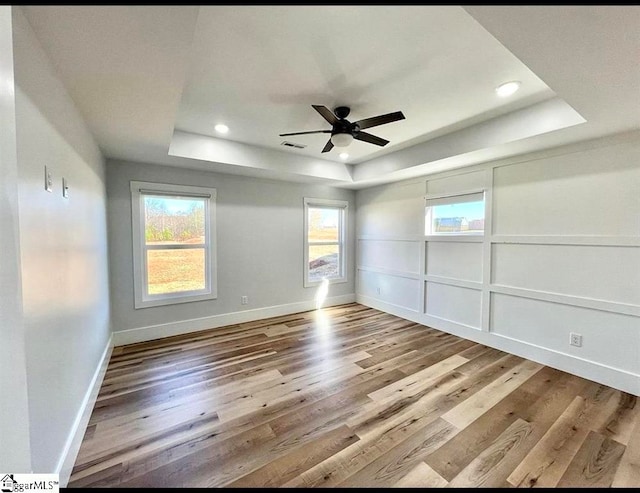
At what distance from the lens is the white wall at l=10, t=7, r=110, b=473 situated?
1.16 m

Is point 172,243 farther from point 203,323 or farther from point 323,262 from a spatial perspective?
point 323,262

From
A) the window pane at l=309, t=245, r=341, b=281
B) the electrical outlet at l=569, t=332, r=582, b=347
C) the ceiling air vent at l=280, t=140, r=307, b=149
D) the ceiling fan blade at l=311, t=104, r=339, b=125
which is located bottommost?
the electrical outlet at l=569, t=332, r=582, b=347

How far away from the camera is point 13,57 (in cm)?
108

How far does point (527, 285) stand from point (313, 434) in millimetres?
2773

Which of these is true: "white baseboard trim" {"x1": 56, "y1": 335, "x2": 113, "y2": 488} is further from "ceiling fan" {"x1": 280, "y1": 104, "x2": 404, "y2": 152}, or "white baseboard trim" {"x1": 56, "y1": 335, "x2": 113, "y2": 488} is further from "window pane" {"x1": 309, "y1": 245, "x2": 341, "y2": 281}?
"window pane" {"x1": 309, "y1": 245, "x2": 341, "y2": 281}

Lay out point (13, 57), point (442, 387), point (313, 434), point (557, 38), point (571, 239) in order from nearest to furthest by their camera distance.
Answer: point (13, 57) < point (557, 38) < point (313, 434) < point (442, 387) < point (571, 239)

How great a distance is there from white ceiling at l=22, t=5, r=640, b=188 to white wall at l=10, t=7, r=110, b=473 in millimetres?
187

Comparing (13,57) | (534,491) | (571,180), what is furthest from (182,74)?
(571,180)

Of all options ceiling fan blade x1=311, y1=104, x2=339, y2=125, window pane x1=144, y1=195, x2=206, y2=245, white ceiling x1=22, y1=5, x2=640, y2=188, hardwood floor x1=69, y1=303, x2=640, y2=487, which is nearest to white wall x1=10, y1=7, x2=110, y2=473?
white ceiling x1=22, y1=5, x2=640, y2=188

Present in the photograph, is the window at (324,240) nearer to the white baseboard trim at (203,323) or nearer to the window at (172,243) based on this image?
the white baseboard trim at (203,323)

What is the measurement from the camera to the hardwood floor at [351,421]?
60.5 inches

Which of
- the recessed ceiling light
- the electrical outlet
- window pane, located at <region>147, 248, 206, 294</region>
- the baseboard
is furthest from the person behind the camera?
window pane, located at <region>147, 248, 206, 294</region>

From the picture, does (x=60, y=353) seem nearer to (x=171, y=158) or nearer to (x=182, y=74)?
(x=182, y=74)

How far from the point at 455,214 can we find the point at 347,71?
2608mm
